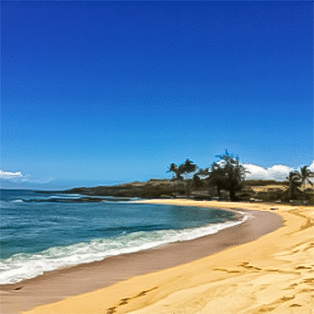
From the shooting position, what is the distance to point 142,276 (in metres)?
8.84

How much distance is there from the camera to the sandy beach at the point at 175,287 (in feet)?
16.7

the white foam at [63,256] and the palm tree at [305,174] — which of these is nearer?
the white foam at [63,256]

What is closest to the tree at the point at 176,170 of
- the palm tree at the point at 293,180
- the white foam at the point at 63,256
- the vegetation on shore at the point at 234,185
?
the vegetation on shore at the point at 234,185

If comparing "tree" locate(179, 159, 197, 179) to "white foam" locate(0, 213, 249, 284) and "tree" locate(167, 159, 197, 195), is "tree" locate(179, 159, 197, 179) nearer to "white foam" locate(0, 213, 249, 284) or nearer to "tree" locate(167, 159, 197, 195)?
"tree" locate(167, 159, 197, 195)

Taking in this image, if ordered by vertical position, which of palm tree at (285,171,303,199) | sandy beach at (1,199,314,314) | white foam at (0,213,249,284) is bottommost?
white foam at (0,213,249,284)

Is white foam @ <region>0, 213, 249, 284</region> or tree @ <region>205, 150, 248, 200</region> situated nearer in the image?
white foam @ <region>0, 213, 249, 284</region>

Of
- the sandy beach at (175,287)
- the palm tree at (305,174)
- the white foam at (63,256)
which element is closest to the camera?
the sandy beach at (175,287)

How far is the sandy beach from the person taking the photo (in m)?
5.10

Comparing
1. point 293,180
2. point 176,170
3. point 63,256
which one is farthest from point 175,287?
point 176,170

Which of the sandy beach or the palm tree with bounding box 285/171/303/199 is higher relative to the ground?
the palm tree with bounding box 285/171/303/199

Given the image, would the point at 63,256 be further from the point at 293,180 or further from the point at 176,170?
the point at 176,170

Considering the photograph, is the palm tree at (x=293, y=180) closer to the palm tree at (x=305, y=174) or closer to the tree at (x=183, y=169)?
the palm tree at (x=305, y=174)

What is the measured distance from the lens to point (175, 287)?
6.82 meters

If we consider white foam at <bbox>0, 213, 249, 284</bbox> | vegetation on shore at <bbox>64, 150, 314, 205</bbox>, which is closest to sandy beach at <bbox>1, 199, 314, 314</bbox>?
white foam at <bbox>0, 213, 249, 284</bbox>
